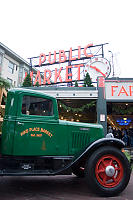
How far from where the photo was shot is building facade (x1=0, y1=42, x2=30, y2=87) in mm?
23797

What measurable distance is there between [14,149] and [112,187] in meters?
2.13

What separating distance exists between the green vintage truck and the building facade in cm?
2108

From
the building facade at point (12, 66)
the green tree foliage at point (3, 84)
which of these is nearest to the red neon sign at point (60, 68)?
the building facade at point (12, 66)

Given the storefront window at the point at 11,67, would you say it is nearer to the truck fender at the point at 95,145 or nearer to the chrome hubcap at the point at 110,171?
the truck fender at the point at 95,145

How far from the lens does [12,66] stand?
2616cm

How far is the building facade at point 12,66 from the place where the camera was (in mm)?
23797

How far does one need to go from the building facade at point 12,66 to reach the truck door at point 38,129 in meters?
21.1

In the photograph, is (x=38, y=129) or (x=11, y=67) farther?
(x=11, y=67)

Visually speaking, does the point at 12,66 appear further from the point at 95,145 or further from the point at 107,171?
the point at 107,171

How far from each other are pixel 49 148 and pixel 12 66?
82.1ft

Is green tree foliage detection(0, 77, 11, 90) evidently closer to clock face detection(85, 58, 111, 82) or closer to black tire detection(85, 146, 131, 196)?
black tire detection(85, 146, 131, 196)

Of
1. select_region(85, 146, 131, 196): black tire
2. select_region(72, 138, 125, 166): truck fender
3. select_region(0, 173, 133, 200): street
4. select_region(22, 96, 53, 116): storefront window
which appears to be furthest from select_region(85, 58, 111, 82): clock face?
select_region(0, 173, 133, 200): street

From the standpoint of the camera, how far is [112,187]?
3.29 metres

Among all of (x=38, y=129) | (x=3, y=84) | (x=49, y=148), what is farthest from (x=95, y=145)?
(x=3, y=84)
